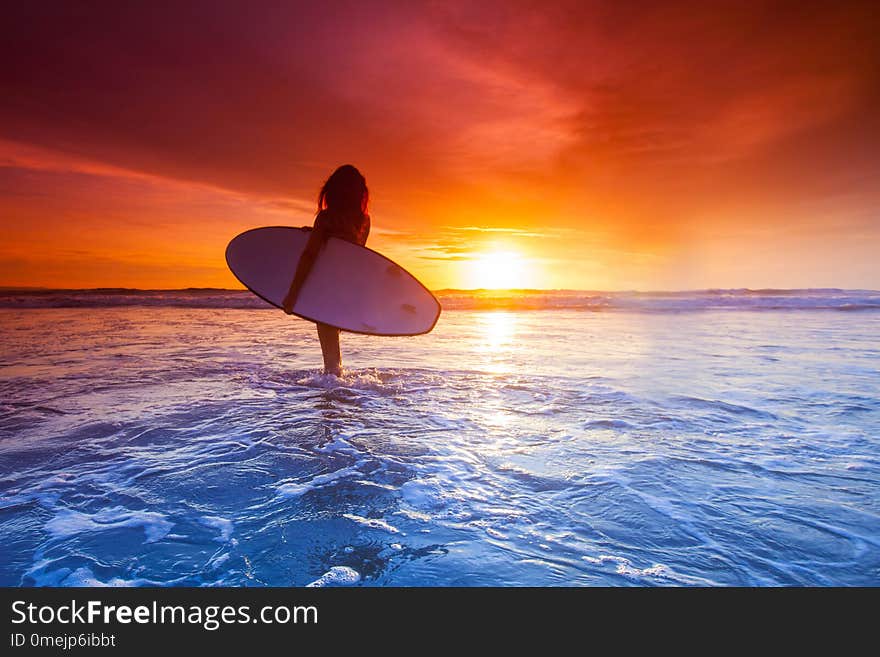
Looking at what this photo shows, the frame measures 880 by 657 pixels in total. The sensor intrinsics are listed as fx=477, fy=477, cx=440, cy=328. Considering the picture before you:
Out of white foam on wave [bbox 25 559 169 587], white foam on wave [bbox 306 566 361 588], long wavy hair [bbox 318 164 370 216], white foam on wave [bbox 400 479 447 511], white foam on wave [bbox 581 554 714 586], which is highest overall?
long wavy hair [bbox 318 164 370 216]

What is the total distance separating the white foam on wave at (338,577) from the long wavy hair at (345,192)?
3793 mm

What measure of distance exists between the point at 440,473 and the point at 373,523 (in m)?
0.62

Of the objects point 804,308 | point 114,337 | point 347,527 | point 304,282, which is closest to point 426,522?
point 347,527

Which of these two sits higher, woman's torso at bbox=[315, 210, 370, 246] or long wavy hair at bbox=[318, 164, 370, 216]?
long wavy hair at bbox=[318, 164, 370, 216]

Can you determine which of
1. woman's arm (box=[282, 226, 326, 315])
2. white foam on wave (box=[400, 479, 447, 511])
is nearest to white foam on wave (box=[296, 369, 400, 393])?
woman's arm (box=[282, 226, 326, 315])

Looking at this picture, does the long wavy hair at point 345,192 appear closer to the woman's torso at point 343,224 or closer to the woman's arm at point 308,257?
the woman's torso at point 343,224

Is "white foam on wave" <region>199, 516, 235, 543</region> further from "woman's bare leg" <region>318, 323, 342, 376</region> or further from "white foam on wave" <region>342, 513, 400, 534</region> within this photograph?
"woman's bare leg" <region>318, 323, 342, 376</region>

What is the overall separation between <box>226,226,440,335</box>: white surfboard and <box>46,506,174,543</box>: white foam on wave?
8.66 ft

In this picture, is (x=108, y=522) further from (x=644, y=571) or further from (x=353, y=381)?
(x=353, y=381)

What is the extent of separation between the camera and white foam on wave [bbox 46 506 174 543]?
1932 mm

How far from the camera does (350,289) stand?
484 cm

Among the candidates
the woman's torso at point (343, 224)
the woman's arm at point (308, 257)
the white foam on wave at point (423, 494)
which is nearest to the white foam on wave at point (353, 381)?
the woman's arm at point (308, 257)

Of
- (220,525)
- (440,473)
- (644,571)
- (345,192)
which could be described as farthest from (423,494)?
(345,192)
